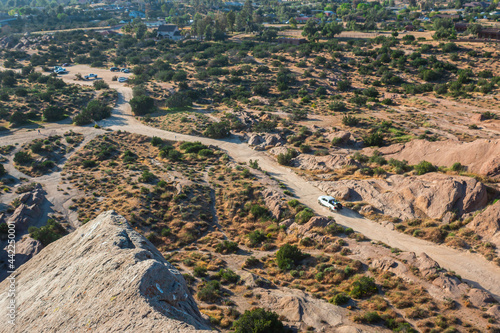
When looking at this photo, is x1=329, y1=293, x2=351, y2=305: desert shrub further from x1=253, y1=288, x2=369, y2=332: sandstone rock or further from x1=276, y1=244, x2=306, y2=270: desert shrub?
x1=276, y1=244, x2=306, y2=270: desert shrub

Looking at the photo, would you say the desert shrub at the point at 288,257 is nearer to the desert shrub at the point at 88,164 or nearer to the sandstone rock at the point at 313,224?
the sandstone rock at the point at 313,224

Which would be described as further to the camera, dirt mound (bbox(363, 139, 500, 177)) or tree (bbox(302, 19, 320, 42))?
tree (bbox(302, 19, 320, 42))

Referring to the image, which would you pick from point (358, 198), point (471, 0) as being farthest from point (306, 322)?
point (471, 0)

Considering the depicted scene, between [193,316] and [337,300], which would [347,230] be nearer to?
[337,300]

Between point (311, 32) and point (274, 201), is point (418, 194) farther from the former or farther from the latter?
point (311, 32)

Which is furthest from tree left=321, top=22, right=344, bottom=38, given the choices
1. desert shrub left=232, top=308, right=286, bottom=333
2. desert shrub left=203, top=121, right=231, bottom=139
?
desert shrub left=232, top=308, right=286, bottom=333

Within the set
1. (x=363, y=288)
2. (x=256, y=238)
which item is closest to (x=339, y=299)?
(x=363, y=288)
